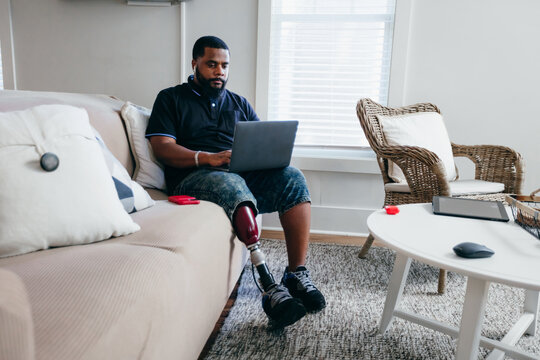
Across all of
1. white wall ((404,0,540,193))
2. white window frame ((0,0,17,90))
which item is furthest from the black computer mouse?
white window frame ((0,0,17,90))

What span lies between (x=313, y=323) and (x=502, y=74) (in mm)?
2040

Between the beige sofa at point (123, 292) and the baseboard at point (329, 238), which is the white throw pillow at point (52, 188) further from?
the baseboard at point (329, 238)

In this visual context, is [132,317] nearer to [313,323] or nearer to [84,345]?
[84,345]

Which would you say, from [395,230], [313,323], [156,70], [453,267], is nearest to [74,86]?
[156,70]

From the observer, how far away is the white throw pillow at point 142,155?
69.1 inches

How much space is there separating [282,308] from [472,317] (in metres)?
0.58

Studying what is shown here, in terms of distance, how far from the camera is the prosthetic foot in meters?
1.33

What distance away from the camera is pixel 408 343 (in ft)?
4.54

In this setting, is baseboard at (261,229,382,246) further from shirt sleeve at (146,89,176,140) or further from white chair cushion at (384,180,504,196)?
shirt sleeve at (146,89,176,140)

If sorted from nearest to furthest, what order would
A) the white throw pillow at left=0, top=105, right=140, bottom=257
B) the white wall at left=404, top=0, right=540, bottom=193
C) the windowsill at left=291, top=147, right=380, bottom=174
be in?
the white throw pillow at left=0, top=105, right=140, bottom=257
the white wall at left=404, top=0, right=540, bottom=193
the windowsill at left=291, top=147, right=380, bottom=174

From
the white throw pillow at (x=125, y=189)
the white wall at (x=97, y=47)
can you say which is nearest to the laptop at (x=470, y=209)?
the white throw pillow at (x=125, y=189)

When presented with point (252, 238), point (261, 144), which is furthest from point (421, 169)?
point (252, 238)

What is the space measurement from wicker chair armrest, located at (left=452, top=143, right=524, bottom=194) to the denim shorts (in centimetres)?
120

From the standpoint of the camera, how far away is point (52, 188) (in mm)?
885
